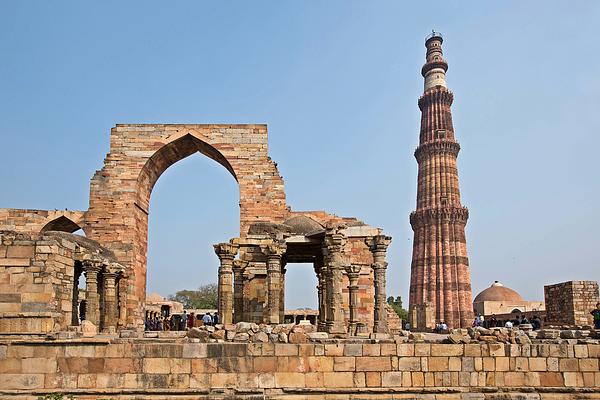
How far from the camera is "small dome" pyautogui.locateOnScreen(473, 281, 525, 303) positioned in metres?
42.0

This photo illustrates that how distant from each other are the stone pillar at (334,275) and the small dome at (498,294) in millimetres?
32044

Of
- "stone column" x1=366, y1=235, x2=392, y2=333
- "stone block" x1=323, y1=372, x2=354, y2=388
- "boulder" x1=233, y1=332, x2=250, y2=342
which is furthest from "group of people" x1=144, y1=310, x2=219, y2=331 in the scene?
"stone block" x1=323, y1=372, x2=354, y2=388

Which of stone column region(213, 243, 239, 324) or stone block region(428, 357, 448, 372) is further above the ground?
stone column region(213, 243, 239, 324)

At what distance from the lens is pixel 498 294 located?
4247cm

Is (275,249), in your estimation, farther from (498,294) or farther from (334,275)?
(498,294)

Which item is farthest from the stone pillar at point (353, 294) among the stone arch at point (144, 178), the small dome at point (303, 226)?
the stone arch at point (144, 178)

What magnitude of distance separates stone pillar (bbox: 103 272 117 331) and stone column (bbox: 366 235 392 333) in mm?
8071

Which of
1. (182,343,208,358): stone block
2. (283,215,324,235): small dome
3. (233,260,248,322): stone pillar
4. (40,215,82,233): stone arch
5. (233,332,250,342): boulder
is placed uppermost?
(40,215,82,233): stone arch

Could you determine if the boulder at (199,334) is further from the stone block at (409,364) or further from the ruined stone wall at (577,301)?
the ruined stone wall at (577,301)

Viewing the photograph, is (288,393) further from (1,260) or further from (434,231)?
(434,231)

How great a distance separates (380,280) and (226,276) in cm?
388

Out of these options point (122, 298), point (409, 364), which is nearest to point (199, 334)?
point (409, 364)

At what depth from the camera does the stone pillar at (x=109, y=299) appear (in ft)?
52.9

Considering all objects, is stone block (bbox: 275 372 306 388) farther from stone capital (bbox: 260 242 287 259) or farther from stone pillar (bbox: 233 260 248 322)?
stone pillar (bbox: 233 260 248 322)
